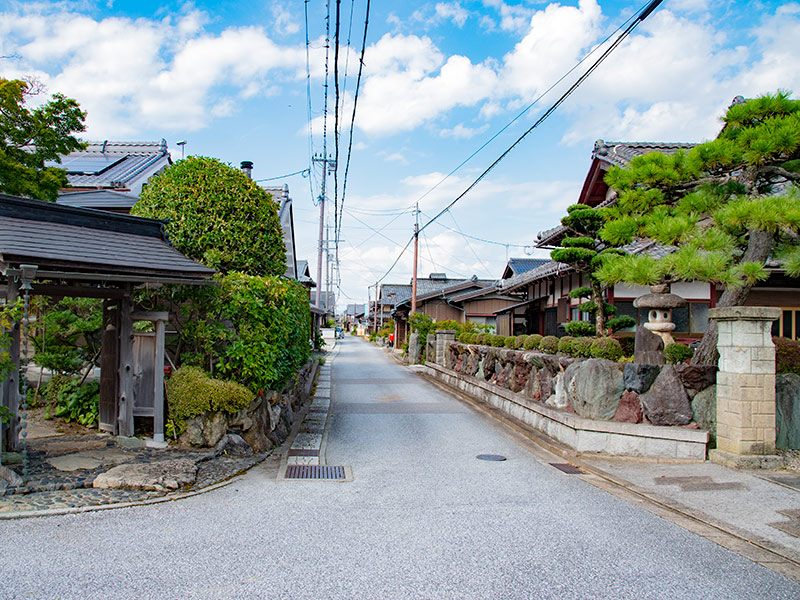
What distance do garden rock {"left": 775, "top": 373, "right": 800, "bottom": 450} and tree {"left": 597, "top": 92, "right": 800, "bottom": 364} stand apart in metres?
1.00

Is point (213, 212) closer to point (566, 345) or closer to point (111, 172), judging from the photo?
point (566, 345)

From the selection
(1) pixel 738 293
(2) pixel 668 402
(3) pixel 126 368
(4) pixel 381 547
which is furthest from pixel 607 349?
(3) pixel 126 368

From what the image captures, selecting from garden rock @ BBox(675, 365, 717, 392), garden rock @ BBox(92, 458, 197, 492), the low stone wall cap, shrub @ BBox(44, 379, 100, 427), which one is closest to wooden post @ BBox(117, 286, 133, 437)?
shrub @ BBox(44, 379, 100, 427)

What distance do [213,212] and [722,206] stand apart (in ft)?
26.7

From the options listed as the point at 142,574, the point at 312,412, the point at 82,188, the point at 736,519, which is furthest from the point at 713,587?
the point at 82,188

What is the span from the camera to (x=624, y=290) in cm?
1385

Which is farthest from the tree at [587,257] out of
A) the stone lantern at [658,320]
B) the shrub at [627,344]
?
the stone lantern at [658,320]

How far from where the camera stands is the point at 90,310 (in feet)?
32.8

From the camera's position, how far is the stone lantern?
8.94 metres

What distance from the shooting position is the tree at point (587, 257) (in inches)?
433

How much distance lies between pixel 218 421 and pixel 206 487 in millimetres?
1488

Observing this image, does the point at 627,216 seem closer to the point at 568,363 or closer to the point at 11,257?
the point at 568,363

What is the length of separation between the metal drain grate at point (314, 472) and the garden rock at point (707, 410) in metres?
5.42

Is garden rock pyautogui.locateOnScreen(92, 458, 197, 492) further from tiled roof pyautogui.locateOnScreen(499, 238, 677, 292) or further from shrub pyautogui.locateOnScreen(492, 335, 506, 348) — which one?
shrub pyautogui.locateOnScreen(492, 335, 506, 348)
